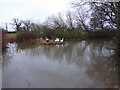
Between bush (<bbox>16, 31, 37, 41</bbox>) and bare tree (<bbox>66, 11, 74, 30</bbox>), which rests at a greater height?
bare tree (<bbox>66, 11, 74, 30</bbox>)

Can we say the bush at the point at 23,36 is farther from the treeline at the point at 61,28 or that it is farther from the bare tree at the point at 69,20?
the bare tree at the point at 69,20

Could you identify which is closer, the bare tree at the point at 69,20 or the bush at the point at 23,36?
the bush at the point at 23,36

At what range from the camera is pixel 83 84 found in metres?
2.97

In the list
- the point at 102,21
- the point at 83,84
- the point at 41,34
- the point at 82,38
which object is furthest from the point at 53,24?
the point at 83,84

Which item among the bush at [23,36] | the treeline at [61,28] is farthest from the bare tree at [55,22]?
the bush at [23,36]

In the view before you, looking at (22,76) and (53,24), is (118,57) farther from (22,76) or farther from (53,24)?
(53,24)

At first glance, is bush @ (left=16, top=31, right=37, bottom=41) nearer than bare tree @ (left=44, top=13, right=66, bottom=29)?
Yes

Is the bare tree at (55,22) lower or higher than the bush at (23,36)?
higher

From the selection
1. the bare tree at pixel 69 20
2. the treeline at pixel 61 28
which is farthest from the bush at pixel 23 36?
the bare tree at pixel 69 20

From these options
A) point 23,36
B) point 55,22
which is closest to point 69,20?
point 55,22

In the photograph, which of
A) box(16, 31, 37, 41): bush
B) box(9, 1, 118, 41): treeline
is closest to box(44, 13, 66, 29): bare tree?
box(9, 1, 118, 41): treeline

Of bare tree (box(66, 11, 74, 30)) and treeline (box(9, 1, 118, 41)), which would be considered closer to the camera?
treeline (box(9, 1, 118, 41))

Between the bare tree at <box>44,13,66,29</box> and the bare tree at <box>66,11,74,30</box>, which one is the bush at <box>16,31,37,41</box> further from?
the bare tree at <box>66,11,74,30</box>

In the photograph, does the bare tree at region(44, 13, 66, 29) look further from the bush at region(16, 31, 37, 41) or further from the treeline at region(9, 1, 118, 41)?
the bush at region(16, 31, 37, 41)
